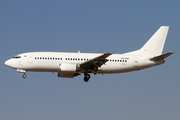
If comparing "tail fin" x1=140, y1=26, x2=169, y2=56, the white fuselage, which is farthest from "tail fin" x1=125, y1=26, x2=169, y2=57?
Result: the white fuselage

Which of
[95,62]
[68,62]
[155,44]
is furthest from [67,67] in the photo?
[155,44]

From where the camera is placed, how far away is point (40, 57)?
170ft

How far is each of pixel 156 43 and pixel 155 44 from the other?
272 mm

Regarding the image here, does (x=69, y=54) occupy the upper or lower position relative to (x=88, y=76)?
upper

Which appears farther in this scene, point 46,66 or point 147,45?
point 147,45

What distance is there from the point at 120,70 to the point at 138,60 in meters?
3.35

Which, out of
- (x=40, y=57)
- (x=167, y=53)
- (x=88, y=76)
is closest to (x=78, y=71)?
(x=88, y=76)

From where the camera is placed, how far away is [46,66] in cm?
5116

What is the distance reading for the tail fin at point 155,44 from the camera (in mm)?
55750

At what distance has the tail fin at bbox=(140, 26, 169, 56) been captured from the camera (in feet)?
184

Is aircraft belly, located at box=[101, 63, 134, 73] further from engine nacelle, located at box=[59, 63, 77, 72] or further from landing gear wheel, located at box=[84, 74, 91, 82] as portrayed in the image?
engine nacelle, located at box=[59, 63, 77, 72]

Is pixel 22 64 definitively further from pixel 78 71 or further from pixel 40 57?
pixel 78 71

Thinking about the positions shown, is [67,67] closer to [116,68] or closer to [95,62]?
[95,62]

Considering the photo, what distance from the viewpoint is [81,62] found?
171 ft
